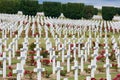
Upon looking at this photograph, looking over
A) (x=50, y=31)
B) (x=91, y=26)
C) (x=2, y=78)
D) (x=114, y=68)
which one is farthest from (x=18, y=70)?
(x=91, y=26)

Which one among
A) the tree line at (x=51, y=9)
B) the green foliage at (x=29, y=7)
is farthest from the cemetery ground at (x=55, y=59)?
the tree line at (x=51, y=9)

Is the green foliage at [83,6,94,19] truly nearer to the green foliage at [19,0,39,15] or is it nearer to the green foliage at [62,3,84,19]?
the green foliage at [62,3,84,19]

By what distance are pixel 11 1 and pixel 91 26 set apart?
16.8 m

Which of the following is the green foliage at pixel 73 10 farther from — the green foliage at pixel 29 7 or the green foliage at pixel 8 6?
the green foliage at pixel 8 6

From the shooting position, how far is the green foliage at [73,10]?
47750 mm

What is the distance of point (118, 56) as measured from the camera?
1664cm

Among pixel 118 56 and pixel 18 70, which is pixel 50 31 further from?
pixel 18 70

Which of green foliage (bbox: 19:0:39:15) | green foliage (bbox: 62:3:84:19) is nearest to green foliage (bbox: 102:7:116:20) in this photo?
green foliage (bbox: 62:3:84:19)

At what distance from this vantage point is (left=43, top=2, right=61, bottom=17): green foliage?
47.1 m

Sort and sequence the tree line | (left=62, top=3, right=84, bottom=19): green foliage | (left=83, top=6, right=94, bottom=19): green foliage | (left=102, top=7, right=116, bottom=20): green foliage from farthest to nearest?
1. (left=83, top=6, right=94, bottom=19): green foliage
2. (left=102, top=7, right=116, bottom=20): green foliage
3. (left=62, top=3, right=84, bottom=19): green foliage
4. the tree line

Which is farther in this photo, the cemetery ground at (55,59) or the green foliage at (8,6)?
the green foliage at (8,6)

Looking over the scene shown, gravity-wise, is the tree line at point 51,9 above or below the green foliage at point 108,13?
above

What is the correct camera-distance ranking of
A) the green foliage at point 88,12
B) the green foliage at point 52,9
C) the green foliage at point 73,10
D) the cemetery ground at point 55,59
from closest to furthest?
the cemetery ground at point 55,59, the green foliage at point 52,9, the green foliage at point 73,10, the green foliage at point 88,12

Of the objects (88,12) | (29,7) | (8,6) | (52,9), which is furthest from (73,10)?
(8,6)
